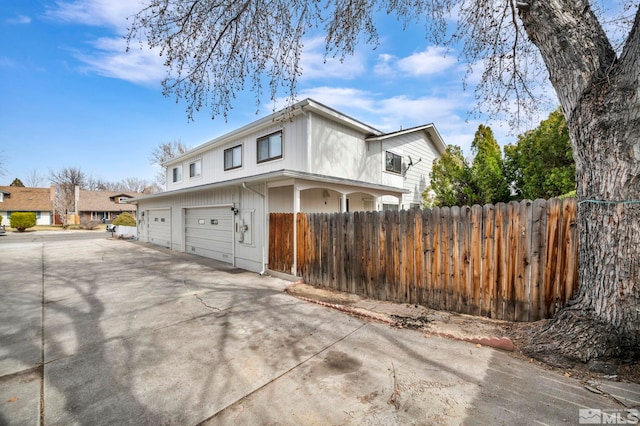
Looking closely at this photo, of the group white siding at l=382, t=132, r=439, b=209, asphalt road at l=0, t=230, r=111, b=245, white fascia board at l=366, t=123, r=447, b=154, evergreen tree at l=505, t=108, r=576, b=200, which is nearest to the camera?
evergreen tree at l=505, t=108, r=576, b=200

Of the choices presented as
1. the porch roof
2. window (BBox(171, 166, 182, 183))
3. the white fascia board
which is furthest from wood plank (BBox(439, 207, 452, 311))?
window (BBox(171, 166, 182, 183))

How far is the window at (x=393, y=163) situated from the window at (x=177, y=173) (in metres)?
11.7

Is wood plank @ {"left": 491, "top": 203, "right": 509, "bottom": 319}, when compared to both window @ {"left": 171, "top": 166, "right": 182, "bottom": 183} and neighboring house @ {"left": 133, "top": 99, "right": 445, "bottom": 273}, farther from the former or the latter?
window @ {"left": 171, "top": 166, "right": 182, "bottom": 183}

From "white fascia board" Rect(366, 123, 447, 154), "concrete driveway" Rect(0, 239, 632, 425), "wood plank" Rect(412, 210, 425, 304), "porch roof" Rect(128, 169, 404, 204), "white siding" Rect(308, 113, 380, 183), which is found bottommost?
"concrete driveway" Rect(0, 239, 632, 425)

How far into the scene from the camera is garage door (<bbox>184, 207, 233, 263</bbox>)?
980cm

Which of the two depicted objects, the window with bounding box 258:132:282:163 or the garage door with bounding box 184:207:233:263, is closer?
the window with bounding box 258:132:282:163

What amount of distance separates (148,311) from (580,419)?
19.5ft

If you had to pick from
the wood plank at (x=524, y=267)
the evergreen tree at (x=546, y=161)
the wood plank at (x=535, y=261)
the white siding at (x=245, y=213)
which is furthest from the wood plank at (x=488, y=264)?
the white siding at (x=245, y=213)

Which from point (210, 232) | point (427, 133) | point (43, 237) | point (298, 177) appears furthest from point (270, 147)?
point (43, 237)

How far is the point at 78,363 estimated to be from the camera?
10.4ft

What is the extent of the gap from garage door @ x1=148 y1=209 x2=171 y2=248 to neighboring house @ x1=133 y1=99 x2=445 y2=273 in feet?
0.36

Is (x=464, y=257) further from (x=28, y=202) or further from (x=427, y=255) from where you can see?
(x=28, y=202)

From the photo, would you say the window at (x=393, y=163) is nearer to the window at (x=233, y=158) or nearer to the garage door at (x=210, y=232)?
the window at (x=233, y=158)

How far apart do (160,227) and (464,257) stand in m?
15.9
